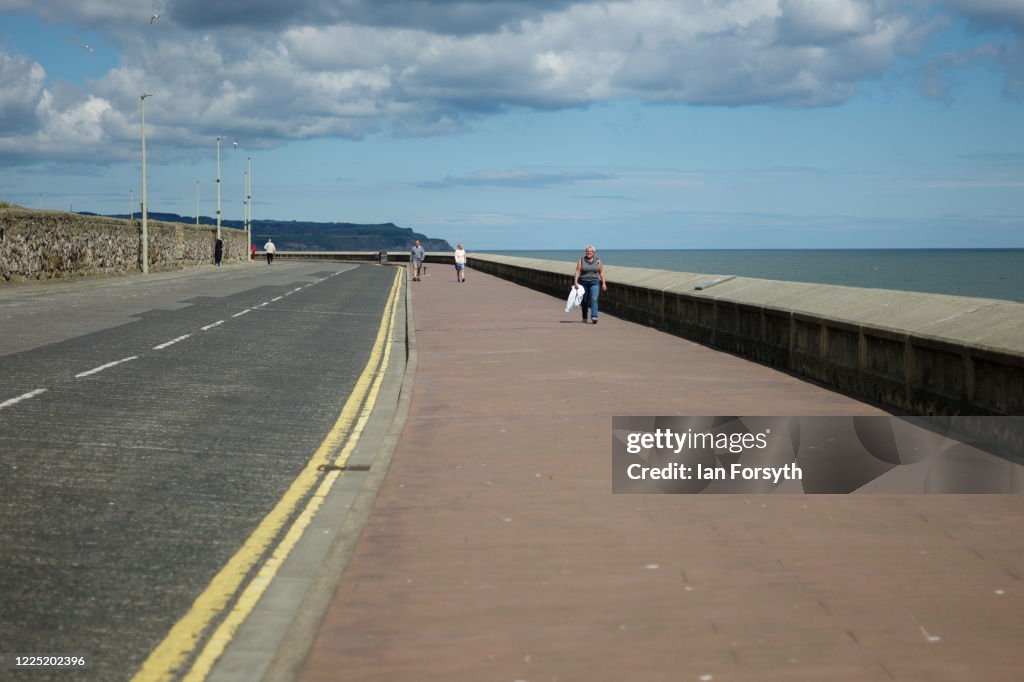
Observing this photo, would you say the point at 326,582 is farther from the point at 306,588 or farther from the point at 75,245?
the point at 75,245

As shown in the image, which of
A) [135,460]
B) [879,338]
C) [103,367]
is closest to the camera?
[135,460]

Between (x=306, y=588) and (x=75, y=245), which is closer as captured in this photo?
(x=306, y=588)

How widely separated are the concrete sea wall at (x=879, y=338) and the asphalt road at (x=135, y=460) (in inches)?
229

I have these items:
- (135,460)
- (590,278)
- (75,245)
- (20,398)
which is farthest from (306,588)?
(75,245)

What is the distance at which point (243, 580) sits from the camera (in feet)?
21.7

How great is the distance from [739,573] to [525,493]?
2.40m

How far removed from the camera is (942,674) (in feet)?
16.5

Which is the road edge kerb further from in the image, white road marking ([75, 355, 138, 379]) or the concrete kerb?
white road marking ([75, 355, 138, 379])

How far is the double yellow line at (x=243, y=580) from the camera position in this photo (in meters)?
5.30

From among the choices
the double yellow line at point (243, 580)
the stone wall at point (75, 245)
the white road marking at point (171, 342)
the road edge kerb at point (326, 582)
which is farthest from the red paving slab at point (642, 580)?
the stone wall at point (75, 245)

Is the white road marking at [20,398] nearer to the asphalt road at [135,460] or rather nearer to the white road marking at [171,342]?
the asphalt road at [135,460]

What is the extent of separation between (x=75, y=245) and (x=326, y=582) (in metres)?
50.2

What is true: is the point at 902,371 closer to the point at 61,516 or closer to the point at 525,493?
the point at 525,493

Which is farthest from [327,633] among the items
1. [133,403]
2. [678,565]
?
[133,403]
